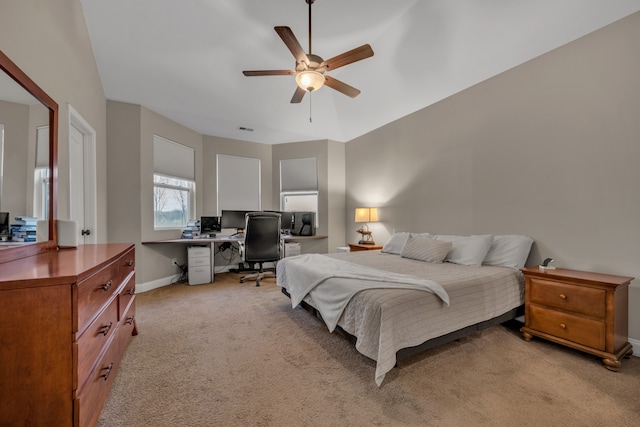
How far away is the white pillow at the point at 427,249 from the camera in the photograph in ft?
9.77

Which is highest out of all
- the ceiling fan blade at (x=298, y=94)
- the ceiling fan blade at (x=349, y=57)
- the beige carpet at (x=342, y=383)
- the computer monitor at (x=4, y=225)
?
the ceiling fan blade at (x=349, y=57)

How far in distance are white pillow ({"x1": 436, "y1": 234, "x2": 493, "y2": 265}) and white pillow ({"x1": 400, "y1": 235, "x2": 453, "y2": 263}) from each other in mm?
89

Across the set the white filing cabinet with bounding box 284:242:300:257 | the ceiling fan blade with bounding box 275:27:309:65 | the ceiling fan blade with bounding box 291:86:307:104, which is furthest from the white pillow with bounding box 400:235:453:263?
the white filing cabinet with bounding box 284:242:300:257

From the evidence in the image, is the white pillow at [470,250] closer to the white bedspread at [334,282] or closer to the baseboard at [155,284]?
the white bedspread at [334,282]

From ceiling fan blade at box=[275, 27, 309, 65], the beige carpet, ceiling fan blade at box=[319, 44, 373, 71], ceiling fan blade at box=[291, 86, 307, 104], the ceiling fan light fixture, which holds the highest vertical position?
ceiling fan blade at box=[275, 27, 309, 65]

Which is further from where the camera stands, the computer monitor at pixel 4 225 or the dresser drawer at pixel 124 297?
the dresser drawer at pixel 124 297

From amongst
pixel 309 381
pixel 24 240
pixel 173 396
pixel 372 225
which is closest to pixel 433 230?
pixel 372 225

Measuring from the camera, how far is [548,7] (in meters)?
2.32

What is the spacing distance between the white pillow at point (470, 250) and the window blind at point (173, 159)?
454 cm

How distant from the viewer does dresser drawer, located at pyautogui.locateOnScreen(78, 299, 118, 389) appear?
108 centimetres

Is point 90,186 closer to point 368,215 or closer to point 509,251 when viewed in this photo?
point 368,215

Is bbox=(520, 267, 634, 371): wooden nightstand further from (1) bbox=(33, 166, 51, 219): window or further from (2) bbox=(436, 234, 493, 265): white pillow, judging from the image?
(1) bbox=(33, 166, 51, 219): window

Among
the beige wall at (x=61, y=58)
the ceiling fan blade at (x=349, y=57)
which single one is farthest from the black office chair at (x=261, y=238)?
the ceiling fan blade at (x=349, y=57)

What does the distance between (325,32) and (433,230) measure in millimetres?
2980
